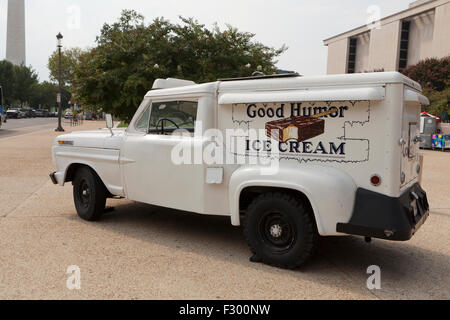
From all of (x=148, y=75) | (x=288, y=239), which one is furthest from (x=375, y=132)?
(x=148, y=75)

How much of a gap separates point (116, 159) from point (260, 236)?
2.34 metres

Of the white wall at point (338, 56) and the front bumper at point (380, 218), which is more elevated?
the white wall at point (338, 56)

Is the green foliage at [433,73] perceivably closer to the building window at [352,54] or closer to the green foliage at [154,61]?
the building window at [352,54]

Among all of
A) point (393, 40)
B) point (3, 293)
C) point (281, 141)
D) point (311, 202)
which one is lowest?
point (3, 293)

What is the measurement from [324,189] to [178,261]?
1.73 meters

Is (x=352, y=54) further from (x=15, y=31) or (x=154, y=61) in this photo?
(x=15, y=31)

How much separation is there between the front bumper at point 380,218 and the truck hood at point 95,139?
10.5 ft

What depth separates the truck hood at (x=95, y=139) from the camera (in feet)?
18.2

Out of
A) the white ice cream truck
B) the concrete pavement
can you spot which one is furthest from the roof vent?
the concrete pavement

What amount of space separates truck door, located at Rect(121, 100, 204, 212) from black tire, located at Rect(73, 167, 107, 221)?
0.62 meters

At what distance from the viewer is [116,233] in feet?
17.6

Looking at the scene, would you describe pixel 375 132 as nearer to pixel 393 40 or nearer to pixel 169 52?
pixel 169 52

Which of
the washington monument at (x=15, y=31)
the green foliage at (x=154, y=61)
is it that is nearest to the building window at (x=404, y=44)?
the green foliage at (x=154, y=61)

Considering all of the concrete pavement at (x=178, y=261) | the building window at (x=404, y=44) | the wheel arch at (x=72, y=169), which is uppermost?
the building window at (x=404, y=44)
